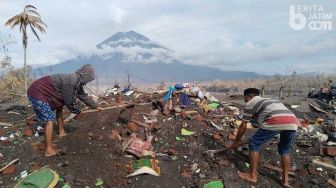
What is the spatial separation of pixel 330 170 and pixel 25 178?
5073 millimetres

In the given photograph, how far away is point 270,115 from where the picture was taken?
5883 mm

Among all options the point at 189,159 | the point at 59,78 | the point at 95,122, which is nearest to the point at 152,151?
the point at 189,159

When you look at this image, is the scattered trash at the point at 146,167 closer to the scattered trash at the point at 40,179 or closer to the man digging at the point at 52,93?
the scattered trash at the point at 40,179

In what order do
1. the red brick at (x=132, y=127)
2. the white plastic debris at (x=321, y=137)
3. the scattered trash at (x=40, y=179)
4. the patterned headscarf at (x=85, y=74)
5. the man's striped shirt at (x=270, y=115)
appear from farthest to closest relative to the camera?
the white plastic debris at (x=321, y=137)
the red brick at (x=132, y=127)
the patterned headscarf at (x=85, y=74)
the man's striped shirt at (x=270, y=115)
the scattered trash at (x=40, y=179)

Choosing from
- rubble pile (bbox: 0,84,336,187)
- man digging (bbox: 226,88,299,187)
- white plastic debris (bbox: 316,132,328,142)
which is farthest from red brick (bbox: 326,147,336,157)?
man digging (bbox: 226,88,299,187)

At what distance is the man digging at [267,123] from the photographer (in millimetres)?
5852

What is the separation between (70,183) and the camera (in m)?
5.81

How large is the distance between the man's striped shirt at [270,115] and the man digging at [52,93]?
2.67m

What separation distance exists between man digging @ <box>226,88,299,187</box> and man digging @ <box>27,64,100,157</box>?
105 inches

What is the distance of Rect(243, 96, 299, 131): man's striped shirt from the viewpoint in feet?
19.2

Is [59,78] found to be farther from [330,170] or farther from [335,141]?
[335,141]

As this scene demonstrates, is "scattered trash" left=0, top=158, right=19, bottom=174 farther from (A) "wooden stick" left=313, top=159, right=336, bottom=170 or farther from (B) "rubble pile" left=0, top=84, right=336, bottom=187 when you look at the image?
(A) "wooden stick" left=313, top=159, right=336, bottom=170

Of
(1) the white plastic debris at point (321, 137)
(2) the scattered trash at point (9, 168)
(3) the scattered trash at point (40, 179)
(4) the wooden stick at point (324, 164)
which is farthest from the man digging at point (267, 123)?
(2) the scattered trash at point (9, 168)

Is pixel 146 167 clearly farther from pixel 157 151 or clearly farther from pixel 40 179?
pixel 40 179
